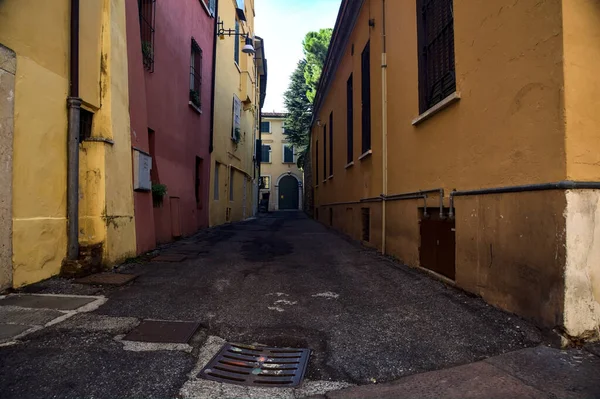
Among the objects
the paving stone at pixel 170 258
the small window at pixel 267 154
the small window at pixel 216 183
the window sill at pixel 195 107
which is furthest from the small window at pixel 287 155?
the paving stone at pixel 170 258

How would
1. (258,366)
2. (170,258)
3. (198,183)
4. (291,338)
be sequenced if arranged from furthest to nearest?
(198,183), (170,258), (291,338), (258,366)

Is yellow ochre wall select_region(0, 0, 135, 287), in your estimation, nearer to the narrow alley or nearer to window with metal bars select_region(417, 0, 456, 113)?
the narrow alley

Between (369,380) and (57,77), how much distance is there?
456 centimetres

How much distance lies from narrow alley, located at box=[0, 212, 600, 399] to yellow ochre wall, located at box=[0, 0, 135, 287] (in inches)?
17.7

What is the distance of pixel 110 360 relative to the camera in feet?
7.82

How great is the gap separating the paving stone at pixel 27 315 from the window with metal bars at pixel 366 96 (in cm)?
637

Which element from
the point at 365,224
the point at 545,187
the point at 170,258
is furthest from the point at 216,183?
the point at 545,187

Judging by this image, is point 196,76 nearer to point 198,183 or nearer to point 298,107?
point 198,183

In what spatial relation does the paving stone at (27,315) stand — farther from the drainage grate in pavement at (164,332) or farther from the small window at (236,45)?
the small window at (236,45)

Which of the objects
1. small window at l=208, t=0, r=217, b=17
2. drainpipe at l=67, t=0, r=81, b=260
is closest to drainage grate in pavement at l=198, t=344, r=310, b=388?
drainpipe at l=67, t=0, r=81, b=260

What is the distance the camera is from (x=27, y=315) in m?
3.12

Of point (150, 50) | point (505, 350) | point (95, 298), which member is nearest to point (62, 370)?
point (95, 298)

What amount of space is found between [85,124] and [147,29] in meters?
3.17

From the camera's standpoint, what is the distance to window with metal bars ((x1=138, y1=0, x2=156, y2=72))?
7047 millimetres
